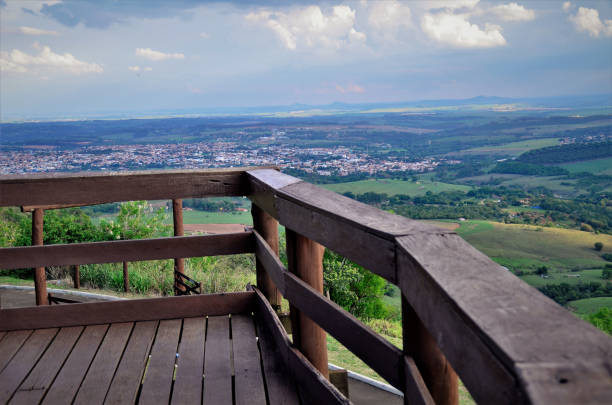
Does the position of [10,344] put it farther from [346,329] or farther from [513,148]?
[513,148]

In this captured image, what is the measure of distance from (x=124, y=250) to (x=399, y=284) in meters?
1.77

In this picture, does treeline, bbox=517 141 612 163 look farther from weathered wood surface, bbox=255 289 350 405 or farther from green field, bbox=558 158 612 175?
weathered wood surface, bbox=255 289 350 405

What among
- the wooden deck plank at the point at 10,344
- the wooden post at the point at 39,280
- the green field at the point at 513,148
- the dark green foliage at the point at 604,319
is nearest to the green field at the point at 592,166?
the green field at the point at 513,148

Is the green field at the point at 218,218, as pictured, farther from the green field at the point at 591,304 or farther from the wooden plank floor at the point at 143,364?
the wooden plank floor at the point at 143,364

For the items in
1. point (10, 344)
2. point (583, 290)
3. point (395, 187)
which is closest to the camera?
point (10, 344)

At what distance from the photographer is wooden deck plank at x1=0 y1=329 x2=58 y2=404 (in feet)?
6.12

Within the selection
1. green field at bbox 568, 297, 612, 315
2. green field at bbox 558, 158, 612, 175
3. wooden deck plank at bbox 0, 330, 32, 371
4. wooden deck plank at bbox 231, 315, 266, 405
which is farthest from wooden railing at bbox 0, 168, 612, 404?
green field at bbox 558, 158, 612, 175

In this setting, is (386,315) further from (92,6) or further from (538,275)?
(92,6)

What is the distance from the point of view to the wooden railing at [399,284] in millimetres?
543

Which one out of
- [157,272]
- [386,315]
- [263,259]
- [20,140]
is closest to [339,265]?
[386,315]

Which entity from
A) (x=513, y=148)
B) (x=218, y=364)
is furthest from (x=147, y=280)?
(x=513, y=148)

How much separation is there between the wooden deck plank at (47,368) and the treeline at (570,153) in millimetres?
47073

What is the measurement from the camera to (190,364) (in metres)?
2.00

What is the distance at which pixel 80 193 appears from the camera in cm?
236
